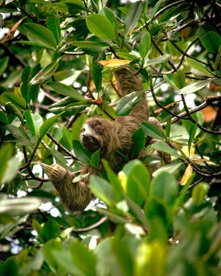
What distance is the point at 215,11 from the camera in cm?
389

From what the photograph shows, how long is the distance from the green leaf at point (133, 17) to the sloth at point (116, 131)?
0.57m

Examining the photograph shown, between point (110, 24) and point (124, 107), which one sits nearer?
point (110, 24)

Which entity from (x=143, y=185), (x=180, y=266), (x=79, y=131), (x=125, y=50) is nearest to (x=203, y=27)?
(x=125, y=50)

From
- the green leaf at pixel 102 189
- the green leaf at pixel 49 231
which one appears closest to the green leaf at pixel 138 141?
the green leaf at pixel 49 231

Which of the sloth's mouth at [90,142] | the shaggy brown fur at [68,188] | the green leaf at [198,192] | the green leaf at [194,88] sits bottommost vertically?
the shaggy brown fur at [68,188]

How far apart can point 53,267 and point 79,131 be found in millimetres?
1898

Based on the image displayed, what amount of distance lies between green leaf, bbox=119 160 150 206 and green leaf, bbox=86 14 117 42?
3.83 feet

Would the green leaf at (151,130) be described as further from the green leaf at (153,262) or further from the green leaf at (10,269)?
the green leaf at (153,262)

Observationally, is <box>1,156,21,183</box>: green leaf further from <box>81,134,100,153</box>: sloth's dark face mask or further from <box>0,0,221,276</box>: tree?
<box>81,134,100,153</box>: sloth's dark face mask

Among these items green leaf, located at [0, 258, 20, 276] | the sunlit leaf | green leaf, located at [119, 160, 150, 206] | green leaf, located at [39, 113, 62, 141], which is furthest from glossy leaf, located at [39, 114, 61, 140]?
the sunlit leaf

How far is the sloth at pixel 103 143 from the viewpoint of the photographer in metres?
3.59

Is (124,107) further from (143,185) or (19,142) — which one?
(143,185)

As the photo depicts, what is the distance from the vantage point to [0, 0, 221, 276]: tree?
5.08 feet

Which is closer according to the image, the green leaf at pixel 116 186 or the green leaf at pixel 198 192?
the green leaf at pixel 116 186
